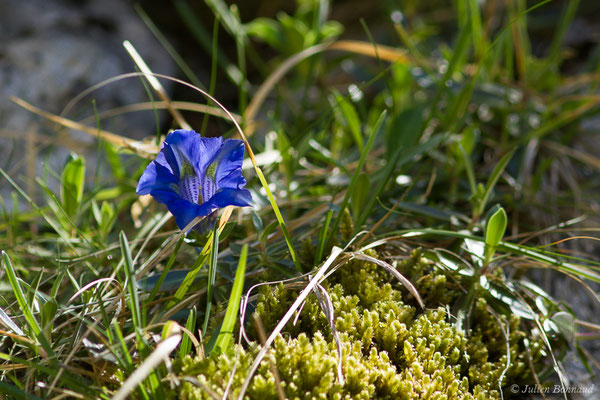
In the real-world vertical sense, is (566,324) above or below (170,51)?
below

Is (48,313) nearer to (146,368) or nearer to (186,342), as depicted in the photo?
(186,342)

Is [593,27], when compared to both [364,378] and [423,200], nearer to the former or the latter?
[423,200]

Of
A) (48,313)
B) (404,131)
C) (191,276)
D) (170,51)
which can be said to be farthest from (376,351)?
(170,51)

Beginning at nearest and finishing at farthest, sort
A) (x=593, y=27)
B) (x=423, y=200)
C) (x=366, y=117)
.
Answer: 1. (x=423, y=200)
2. (x=366, y=117)
3. (x=593, y=27)

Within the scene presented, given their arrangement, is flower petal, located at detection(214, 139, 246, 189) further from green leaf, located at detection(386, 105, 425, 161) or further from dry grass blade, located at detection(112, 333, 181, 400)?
green leaf, located at detection(386, 105, 425, 161)

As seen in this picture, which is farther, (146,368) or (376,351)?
(376,351)

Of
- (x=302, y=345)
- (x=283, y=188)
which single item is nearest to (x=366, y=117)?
(x=283, y=188)

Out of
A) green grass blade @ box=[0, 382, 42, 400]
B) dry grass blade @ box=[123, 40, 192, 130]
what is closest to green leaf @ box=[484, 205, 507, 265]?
dry grass blade @ box=[123, 40, 192, 130]
